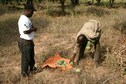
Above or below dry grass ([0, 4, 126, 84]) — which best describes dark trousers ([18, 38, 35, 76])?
above

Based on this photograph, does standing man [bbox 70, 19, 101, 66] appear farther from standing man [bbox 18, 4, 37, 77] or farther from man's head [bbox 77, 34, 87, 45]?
standing man [bbox 18, 4, 37, 77]

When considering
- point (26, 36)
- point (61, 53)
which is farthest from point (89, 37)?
point (61, 53)

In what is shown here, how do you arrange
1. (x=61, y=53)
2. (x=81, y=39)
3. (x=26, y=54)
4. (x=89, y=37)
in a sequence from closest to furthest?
(x=26, y=54), (x=89, y=37), (x=81, y=39), (x=61, y=53)

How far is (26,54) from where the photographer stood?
547cm

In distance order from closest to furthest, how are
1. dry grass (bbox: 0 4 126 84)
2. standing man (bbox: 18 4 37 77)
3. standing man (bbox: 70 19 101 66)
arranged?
1. standing man (bbox: 18 4 37 77)
2. dry grass (bbox: 0 4 126 84)
3. standing man (bbox: 70 19 101 66)

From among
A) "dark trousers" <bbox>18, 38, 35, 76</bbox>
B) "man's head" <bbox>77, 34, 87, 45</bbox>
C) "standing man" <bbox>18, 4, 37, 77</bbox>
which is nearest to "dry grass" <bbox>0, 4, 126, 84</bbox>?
"dark trousers" <bbox>18, 38, 35, 76</bbox>

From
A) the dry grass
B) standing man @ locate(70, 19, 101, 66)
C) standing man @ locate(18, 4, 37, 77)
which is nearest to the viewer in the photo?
standing man @ locate(18, 4, 37, 77)

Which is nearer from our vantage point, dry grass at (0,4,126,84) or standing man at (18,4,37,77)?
standing man at (18,4,37,77)

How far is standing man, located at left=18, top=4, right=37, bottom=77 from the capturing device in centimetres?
527

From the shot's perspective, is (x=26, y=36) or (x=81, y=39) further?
(x=81, y=39)

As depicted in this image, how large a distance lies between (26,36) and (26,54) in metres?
0.39

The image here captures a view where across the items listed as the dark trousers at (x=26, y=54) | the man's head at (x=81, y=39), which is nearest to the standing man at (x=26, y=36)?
the dark trousers at (x=26, y=54)

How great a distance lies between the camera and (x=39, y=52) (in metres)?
7.33

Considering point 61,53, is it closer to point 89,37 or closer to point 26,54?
point 89,37
